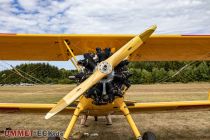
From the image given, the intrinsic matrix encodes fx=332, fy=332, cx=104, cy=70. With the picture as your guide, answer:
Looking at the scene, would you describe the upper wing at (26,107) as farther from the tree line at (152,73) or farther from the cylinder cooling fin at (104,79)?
the tree line at (152,73)

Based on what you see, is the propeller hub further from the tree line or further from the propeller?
the tree line

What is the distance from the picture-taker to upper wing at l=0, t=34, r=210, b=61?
7.77 metres

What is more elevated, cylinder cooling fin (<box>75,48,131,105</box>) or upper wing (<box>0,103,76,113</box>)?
cylinder cooling fin (<box>75,48,131,105</box>)

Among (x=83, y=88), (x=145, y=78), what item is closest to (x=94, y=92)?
(x=83, y=88)

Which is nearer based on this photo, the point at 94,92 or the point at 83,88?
the point at 83,88

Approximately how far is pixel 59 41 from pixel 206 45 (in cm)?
374

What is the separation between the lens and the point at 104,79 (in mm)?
6086

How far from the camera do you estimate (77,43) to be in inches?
317

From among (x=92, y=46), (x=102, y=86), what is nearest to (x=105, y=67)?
(x=102, y=86)

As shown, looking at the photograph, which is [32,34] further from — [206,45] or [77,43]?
[206,45]

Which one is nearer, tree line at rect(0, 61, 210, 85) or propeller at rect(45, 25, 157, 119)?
propeller at rect(45, 25, 157, 119)

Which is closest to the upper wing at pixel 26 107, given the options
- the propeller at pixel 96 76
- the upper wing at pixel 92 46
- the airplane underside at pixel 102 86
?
the airplane underside at pixel 102 86

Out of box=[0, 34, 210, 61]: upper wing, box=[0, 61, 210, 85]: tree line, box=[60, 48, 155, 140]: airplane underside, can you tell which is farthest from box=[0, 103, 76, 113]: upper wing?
A: box=[0, 61, 210, 85]: tree line

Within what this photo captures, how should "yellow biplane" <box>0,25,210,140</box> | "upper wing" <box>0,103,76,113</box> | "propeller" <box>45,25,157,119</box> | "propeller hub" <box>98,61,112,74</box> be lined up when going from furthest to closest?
"upper wing" <box>0,103,76,113</box> → "yellow biplane" <box>0,25,210,140</box> → "propeller hub" <box>98,61,112,74</box> → "propeller" <box>45,25,157,119</box>
